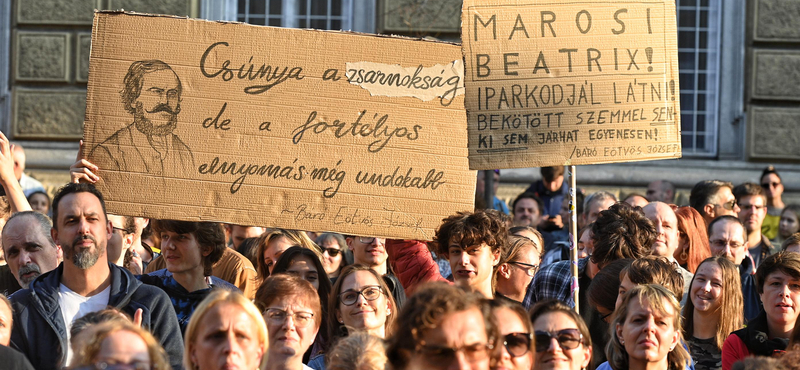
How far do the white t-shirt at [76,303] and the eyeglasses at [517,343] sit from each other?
1.90 m

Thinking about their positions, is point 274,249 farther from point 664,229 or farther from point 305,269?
point 664,229

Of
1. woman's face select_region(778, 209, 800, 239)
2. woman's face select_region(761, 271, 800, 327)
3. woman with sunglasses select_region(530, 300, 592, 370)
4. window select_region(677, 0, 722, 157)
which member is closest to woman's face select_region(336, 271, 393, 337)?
woman with sunglasses select_region(530, 300, 592, 370)

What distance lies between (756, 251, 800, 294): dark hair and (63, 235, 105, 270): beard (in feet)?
10.3

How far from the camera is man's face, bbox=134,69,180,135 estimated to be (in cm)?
536

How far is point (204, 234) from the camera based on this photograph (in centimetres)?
540

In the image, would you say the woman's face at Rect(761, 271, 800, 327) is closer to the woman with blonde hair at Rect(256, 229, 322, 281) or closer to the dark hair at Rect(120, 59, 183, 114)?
the woman with blonde hair at Rect(256, 229, 322, 281)

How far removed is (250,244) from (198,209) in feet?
4.75

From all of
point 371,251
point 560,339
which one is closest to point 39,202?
point 371,251

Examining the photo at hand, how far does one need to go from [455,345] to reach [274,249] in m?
3.26

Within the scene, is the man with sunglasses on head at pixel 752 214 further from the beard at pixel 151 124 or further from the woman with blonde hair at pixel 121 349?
the woman with blonde hair at pixel 121 349

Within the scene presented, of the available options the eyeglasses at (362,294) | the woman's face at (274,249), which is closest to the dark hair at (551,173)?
the woman's face at (274,249)

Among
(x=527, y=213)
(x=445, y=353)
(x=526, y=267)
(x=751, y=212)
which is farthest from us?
(x=527, y=213)

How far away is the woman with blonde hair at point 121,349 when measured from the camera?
10.5 ft

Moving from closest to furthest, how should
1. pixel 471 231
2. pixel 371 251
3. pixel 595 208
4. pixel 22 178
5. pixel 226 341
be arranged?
pixel 226 341 → pixel 471 231 → pixel 371 251 → pixel 595 208 → pixel 22 178
